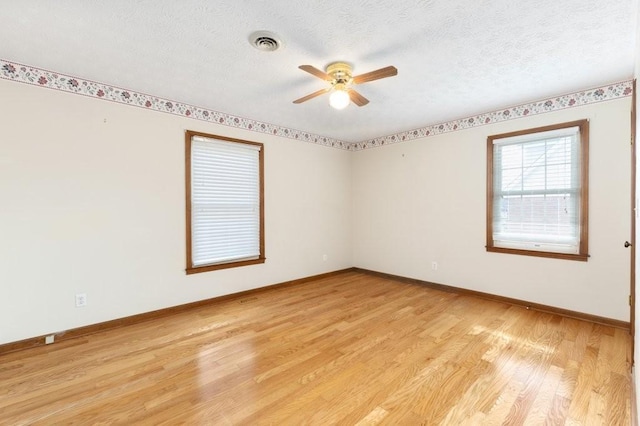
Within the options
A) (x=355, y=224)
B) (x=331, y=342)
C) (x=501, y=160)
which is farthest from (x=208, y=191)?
(x=501, y=160)

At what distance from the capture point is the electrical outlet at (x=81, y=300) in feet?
9.36

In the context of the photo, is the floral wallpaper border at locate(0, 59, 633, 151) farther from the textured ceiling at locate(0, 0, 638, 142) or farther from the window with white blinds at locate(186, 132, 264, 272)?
the window with white blinds at locate(186, 132, 264, 272)

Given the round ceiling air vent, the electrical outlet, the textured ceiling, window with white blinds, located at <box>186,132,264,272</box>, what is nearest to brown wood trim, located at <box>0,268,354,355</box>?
the electrical outlet

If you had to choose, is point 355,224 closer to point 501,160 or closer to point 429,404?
point 501,160

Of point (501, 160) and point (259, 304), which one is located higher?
point (501, 160)

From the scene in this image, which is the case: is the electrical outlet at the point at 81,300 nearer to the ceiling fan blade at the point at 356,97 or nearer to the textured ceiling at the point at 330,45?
the textured ceiling at the point at 330,45

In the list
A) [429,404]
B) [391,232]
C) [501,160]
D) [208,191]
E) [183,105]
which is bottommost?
[429,404]

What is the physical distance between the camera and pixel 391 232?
4977mm

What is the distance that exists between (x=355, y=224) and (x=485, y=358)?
11.2 ft

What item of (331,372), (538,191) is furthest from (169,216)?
(538,191)

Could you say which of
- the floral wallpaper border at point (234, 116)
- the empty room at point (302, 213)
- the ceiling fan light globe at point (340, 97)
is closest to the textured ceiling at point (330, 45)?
the empty room at point (302, 213)

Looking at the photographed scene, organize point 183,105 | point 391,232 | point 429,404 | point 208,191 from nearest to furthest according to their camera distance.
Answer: point 429,404 → point 183,105 → point 208,191 → point 391,232

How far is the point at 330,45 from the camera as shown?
2.23 meters

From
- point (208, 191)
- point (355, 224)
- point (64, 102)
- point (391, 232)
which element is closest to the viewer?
point (64, 102)
